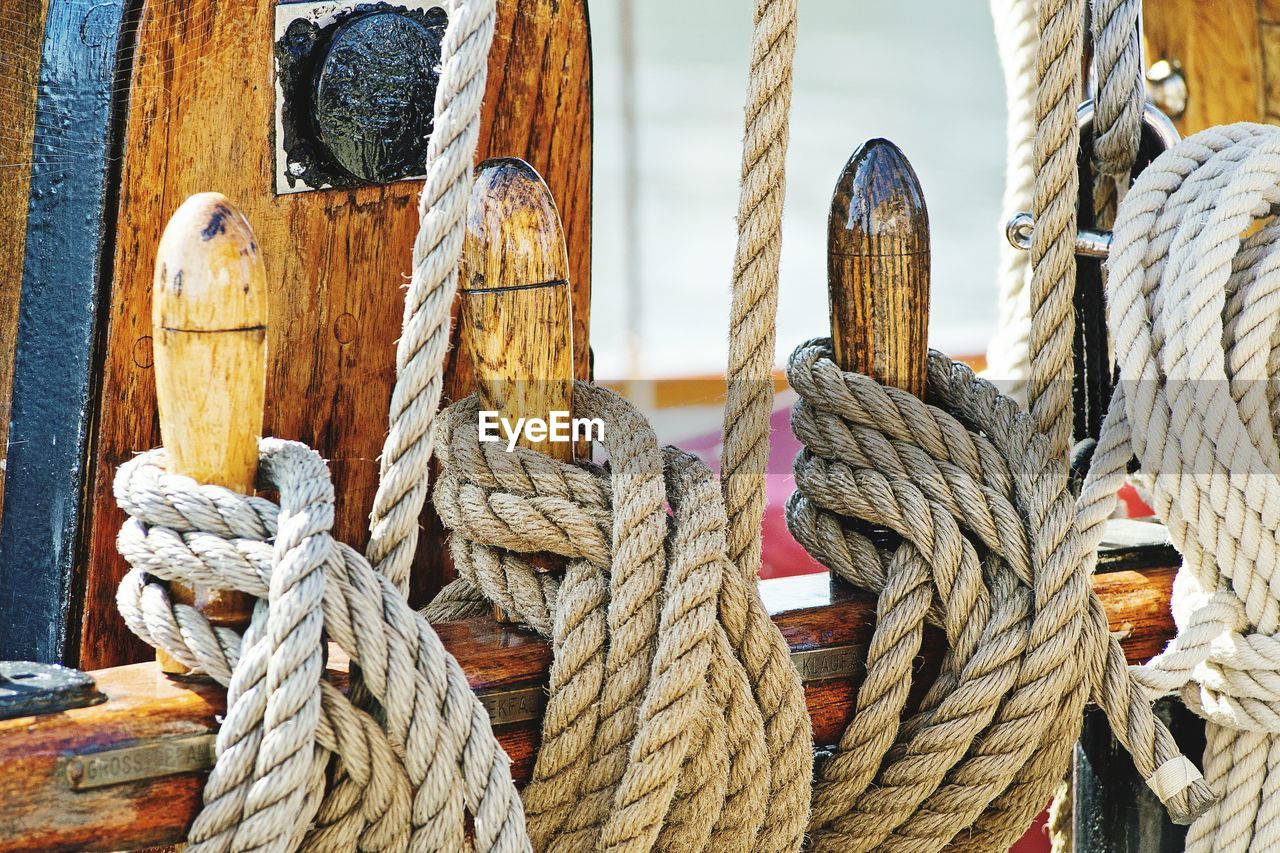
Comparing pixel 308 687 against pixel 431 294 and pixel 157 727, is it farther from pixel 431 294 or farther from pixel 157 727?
pixel 431 294

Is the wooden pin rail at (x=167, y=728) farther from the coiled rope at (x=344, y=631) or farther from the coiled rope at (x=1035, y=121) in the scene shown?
the coiled rope at (x=1035, y=121)

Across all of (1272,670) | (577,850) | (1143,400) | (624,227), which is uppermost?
(624,227)

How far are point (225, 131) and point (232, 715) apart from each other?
64 centimetres

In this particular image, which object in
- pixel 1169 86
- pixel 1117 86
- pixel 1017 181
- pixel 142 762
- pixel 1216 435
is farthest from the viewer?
pixel 1169 86

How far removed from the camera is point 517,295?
3.43ft

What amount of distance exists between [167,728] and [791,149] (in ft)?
25.5

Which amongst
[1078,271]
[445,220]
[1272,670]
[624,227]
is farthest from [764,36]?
[624,227]

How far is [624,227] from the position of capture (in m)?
7.17

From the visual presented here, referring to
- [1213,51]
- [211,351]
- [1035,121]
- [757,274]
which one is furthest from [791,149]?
[211,351]

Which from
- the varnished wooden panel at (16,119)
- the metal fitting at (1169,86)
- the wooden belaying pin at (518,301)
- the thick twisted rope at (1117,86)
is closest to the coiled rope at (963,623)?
the wooden belaying pin at (518,301)

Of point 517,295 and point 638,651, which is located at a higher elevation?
point 517,295

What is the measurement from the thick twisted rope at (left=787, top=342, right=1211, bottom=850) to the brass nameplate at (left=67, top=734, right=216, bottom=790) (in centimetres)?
54

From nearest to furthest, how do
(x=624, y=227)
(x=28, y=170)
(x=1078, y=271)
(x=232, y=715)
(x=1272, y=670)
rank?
(x=232, y=715) < (x=1272, y=670) < (x=28, y=170) < (x=1078, y=271) < (x=624, y=227)

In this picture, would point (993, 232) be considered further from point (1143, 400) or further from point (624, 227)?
point (1143, 400)
